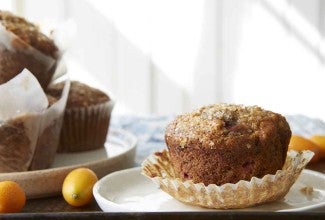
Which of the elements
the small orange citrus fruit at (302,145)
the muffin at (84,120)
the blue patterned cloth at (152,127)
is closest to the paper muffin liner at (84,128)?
the muffin at (84,120)

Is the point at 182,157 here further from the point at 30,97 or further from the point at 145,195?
the point at 30,97

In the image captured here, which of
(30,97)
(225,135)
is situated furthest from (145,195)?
(30,97)

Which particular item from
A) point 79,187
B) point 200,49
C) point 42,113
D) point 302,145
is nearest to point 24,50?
point 42,113

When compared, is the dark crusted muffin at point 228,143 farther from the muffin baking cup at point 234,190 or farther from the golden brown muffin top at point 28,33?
the golden brown muffin top at point 28,33

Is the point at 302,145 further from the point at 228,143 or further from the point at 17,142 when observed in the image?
the point at 17,142

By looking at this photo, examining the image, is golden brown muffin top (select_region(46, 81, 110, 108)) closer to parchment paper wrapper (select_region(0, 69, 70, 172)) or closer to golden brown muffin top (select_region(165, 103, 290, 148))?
parchment paper wrapper (select_region(0, 69, 70, 172))

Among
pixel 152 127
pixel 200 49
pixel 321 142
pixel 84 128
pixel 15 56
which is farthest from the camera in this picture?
pixel 200 49

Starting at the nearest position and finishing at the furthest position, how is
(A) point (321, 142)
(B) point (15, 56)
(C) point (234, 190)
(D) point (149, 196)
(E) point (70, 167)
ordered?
1. (C) point (234, 190)
2. (D) point (149, 196)
3. (E) point (70, 167)
4. (B) point (15, 56)
5. (A) point (321, 142)
